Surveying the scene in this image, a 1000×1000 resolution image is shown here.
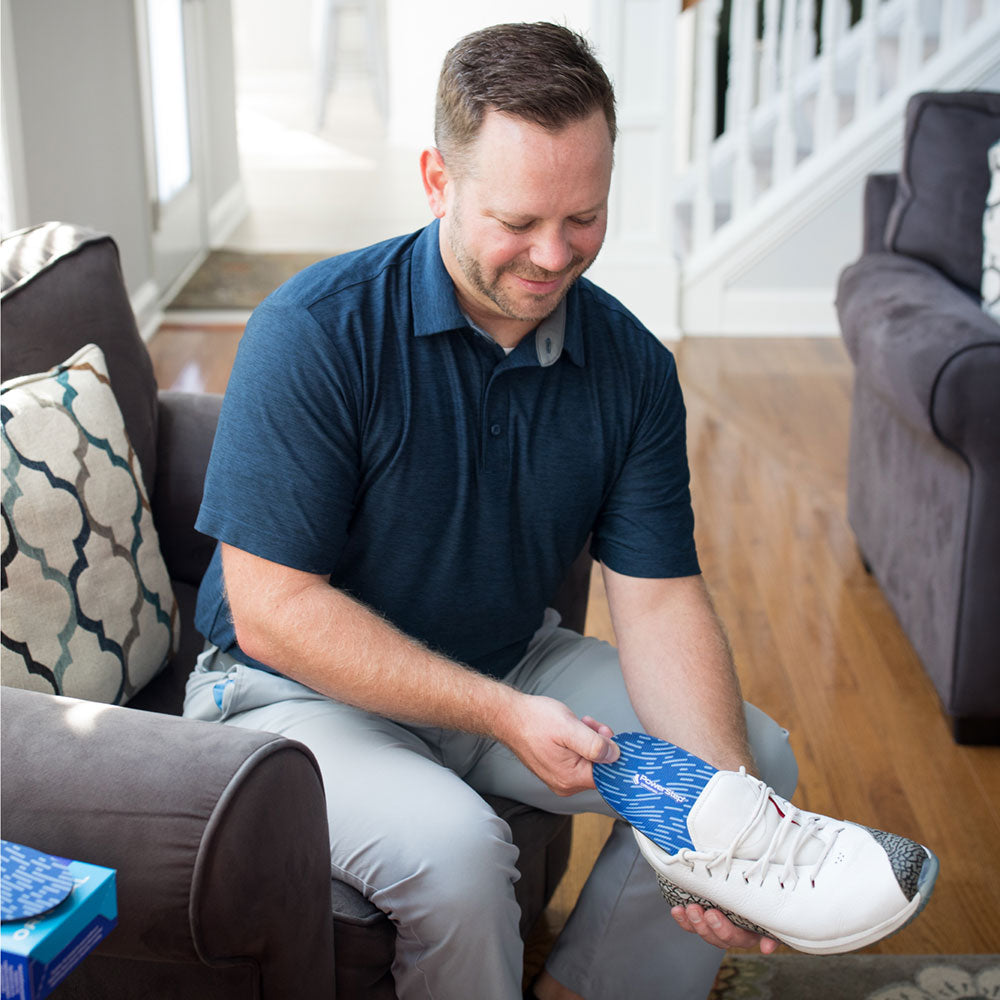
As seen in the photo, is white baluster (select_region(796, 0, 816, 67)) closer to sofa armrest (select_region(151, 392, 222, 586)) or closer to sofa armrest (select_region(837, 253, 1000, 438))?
sofa armrest (select_region(837, 253, 1000, 438))

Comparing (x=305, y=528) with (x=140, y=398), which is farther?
(x=140, y=398)

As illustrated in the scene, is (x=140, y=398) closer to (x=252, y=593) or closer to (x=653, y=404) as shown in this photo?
(x=252, y=593)

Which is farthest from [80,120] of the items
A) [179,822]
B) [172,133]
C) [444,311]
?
[179,822]

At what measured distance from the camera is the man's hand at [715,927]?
3.64ft

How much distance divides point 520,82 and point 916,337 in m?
1.11

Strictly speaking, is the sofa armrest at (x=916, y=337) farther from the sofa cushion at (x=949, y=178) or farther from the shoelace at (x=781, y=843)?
the shoelace at (x=781, y=843)

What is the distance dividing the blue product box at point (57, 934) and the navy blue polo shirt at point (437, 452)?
1.57 ft

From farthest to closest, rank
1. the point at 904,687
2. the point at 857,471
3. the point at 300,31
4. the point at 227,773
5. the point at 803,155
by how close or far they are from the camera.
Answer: the point at 300,31, the point at 803,155, the point at 857,471, the point at 904,687, the point at 227,773

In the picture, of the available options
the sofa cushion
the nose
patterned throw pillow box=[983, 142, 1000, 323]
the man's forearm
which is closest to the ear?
the nose

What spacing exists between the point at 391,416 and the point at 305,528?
0.46 ft

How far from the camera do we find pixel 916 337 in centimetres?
203

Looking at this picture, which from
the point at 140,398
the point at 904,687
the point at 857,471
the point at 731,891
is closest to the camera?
the point at 731,891

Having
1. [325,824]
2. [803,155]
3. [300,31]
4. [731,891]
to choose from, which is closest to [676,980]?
[731,891]

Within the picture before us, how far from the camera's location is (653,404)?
135 cm
